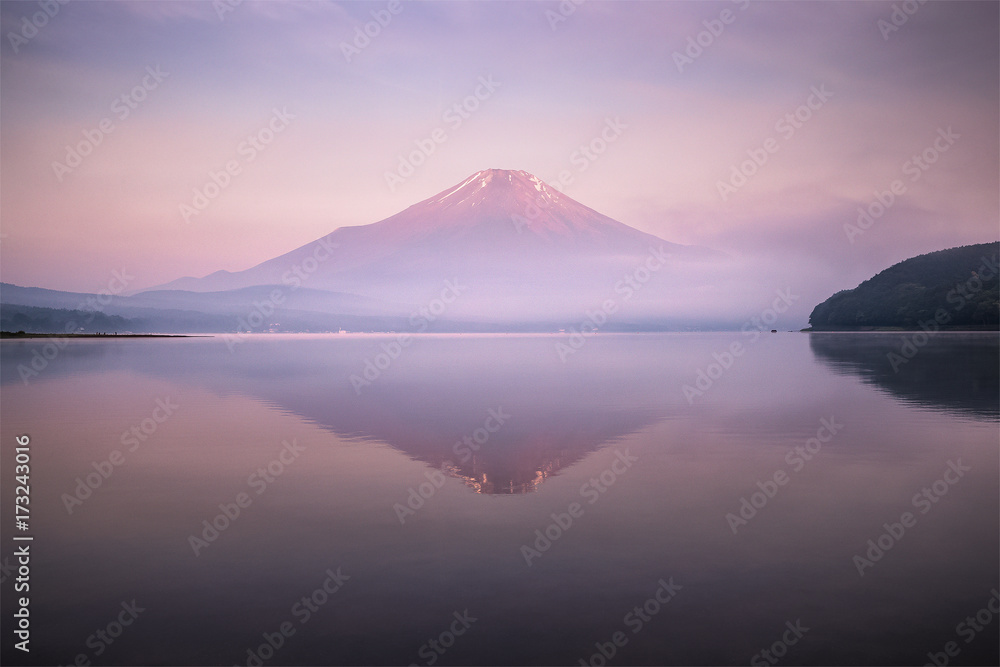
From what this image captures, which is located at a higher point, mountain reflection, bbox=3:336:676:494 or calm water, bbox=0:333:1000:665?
calm water, bbox=0:333:1000:665

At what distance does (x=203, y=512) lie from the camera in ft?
35.6

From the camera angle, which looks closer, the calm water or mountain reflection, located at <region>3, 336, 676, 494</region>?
the calm water

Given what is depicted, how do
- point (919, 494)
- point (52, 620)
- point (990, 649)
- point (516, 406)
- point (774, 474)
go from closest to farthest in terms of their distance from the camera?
1. point (990, 649)
2. point (52, 620)
3. point (919, 494)
4. point (774, 474)
5. point (516, 406)

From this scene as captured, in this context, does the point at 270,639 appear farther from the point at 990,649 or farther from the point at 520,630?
the point at 990,649

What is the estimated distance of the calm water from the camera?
6.50 metres

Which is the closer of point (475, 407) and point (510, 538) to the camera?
point (510, 538)

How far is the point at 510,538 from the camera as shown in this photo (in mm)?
9344

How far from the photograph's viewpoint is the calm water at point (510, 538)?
21.3 feet

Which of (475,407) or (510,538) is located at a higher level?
(510,538)

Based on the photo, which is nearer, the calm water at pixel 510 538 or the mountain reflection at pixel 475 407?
the calm water at pixel 510 538

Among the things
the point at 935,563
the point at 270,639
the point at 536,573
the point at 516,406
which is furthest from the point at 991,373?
the point at 270,639

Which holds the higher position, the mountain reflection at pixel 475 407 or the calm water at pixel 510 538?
the calm water at pixel 510 538

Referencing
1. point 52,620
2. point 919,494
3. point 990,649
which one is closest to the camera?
point 990,649

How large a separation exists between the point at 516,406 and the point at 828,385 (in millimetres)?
16552
